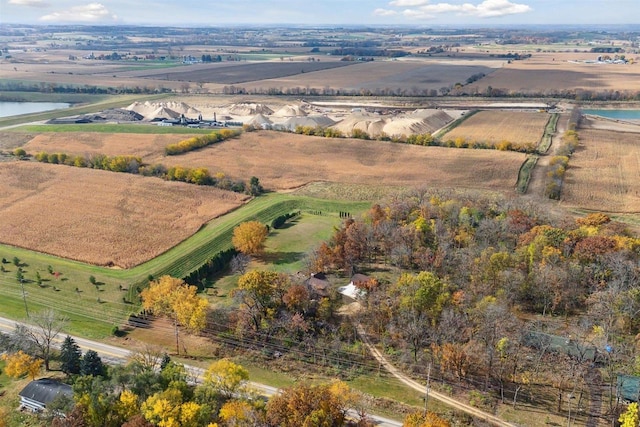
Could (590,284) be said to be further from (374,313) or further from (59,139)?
(59,139)

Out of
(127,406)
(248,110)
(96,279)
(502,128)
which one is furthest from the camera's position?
(248,110)

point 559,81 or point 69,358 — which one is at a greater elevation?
point 559,81

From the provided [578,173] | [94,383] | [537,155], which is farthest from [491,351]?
[537,155]

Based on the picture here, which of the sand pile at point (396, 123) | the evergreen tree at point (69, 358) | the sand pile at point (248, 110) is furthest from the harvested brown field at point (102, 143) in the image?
the evergreen tree at point (69, 358)

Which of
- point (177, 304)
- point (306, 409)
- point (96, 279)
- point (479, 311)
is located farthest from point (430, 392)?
point (96, 279)

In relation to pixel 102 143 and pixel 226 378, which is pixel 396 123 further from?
pixel 226 378

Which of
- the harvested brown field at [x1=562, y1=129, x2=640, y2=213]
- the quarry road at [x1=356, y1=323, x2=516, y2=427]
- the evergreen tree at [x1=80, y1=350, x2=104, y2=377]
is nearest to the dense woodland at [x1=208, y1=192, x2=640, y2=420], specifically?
the quarry road at [x1=356, y1=323, x2=516, y2=427]

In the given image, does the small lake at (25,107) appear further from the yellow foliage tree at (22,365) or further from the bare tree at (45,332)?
the yellow foliage tree at (22,365)
